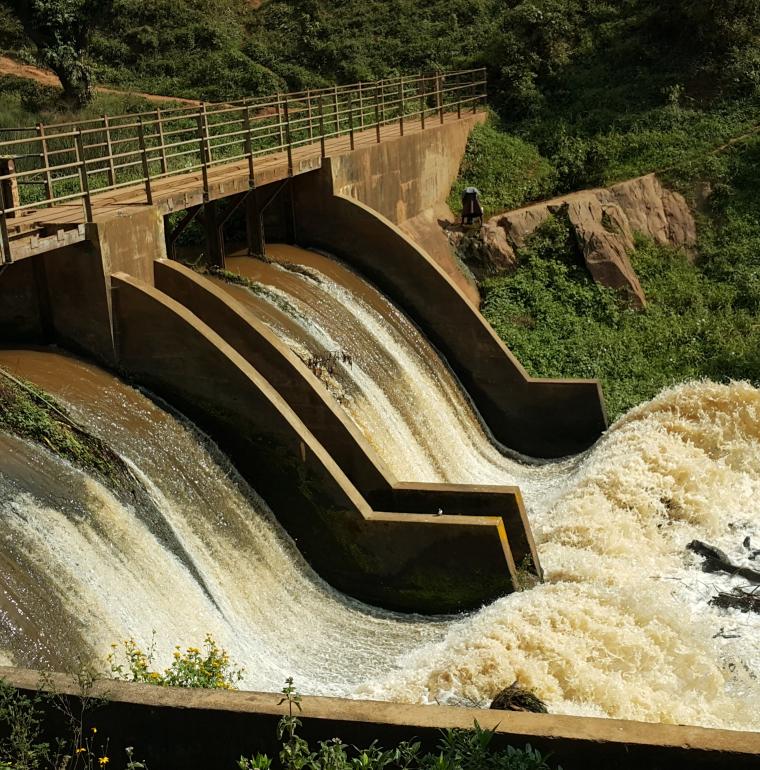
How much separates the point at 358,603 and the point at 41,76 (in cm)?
2824

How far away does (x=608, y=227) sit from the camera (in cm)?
2056

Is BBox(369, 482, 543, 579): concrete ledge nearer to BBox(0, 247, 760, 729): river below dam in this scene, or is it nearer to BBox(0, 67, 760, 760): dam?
BBox(0, 67, 760, 760): dam

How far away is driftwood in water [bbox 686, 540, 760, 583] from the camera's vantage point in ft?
A: 40.1

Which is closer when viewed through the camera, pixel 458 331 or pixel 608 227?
pixel 458 331

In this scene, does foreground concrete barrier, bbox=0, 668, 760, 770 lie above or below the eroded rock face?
above

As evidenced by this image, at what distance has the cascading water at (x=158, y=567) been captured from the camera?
812 centimetres

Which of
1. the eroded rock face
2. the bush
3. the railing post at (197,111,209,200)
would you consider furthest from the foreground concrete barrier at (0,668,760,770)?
the bush

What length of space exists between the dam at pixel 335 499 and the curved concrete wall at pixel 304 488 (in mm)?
27

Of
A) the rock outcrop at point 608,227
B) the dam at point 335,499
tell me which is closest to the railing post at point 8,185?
the dam at point 335,499

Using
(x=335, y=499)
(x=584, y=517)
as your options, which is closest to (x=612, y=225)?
(x=584, y=517)

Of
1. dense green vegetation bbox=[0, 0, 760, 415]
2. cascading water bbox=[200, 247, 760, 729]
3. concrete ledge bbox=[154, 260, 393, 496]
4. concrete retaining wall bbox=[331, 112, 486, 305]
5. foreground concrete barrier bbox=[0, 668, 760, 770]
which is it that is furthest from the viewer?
dense green vegetation bbox=[0, 0, 760, 415]

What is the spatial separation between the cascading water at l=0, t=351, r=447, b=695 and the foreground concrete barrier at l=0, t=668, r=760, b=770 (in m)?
1.81

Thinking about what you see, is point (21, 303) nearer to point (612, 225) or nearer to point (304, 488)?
point (304, 488)

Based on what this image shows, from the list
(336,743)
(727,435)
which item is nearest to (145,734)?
(336,743)
